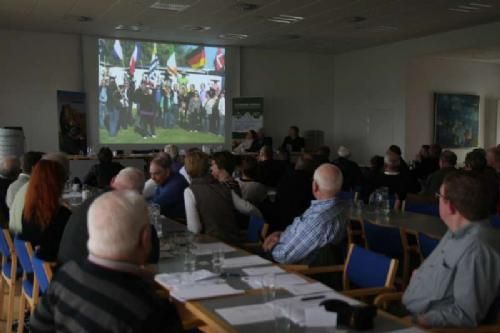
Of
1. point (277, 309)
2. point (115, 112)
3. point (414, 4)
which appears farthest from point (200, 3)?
point (277, 309)

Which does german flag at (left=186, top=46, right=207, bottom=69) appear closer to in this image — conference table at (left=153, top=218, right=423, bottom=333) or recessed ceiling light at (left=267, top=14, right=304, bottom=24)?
recessed ceiling light at (left=267, top=14, right=304, bottom=24)

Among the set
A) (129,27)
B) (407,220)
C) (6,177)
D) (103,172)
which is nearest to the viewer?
(407,220)

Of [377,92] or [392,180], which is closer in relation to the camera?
[392,180]

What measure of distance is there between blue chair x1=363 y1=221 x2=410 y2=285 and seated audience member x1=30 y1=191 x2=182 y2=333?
2908 mm

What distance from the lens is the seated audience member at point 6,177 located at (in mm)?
5504

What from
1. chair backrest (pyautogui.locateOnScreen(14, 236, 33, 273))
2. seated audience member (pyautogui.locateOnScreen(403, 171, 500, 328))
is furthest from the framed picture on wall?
chair backrest (pyautogui.locateOnScreen(14, 236, 33, 273))

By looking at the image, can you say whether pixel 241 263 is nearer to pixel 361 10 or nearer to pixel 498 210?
pixel 498 210

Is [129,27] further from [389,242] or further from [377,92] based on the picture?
[389,242]

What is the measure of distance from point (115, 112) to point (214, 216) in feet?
30.3

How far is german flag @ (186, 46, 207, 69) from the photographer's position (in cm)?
1359

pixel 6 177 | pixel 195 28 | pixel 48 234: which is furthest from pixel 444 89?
pixel 48 234

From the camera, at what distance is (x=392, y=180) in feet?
22.1

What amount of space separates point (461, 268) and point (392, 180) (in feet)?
14.4

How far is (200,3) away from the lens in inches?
362
